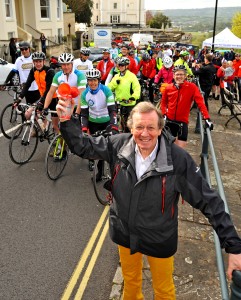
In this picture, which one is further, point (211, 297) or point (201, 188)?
point (211, 297)

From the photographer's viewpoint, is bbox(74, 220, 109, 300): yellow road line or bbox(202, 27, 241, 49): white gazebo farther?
bbox(202, 27, 241, 49): white gazebo

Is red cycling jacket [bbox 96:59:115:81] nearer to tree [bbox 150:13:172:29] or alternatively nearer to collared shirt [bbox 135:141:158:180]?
collared shirt [bbox 135:141:158:180]

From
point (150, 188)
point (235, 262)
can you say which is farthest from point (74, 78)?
point (235, 262)

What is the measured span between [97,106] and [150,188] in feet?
12.5

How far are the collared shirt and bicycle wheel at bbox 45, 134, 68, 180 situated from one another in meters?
4.09

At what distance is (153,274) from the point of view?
3.02 meters

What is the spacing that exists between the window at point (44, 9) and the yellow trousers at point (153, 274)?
121 feet

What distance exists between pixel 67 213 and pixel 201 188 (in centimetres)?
342

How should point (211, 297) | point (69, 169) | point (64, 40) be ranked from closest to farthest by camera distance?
point (211, 297)
point (69, 169)
point (64, 40)

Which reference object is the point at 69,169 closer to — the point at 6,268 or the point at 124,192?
the point at 6,268

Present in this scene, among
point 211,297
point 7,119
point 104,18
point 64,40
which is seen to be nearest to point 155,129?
point 211,297

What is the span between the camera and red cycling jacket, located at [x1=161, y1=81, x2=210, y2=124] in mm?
6875

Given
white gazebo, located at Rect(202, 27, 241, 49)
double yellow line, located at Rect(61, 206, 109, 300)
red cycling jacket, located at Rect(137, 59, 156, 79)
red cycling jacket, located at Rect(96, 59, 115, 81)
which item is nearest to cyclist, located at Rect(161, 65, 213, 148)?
double yellow line, located at Rect(61, 206, 109, 300)

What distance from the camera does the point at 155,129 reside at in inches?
106
